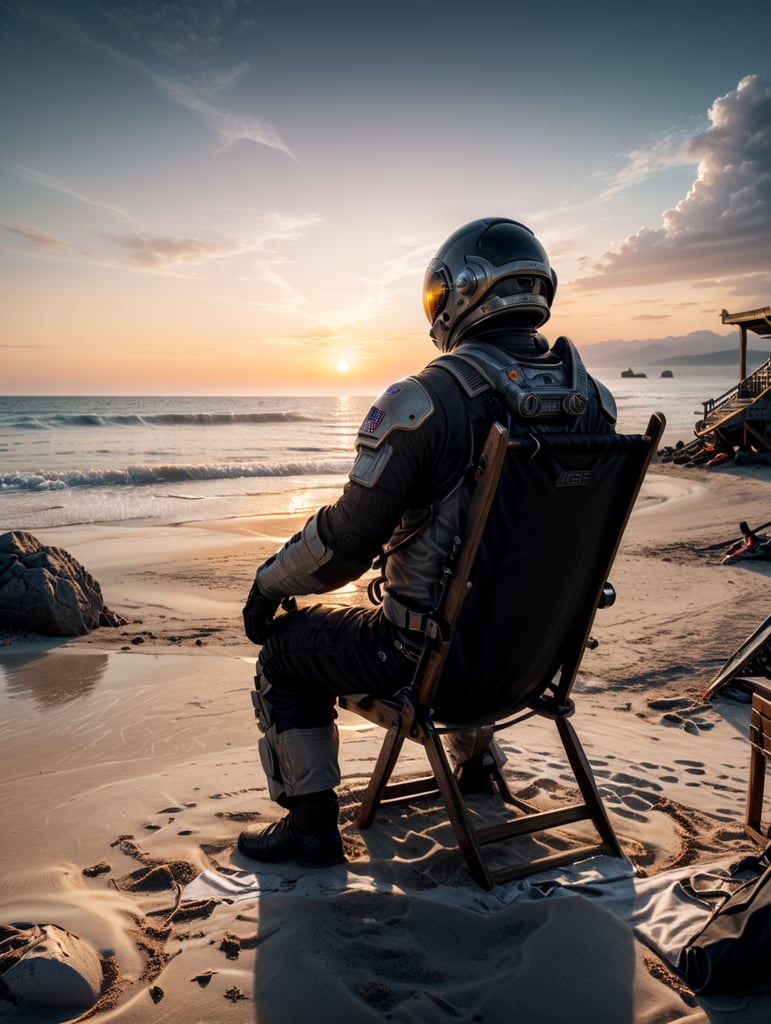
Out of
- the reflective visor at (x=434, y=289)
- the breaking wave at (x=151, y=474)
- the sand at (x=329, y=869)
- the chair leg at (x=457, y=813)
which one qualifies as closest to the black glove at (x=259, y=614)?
the chair leg at (x=457, y=813)

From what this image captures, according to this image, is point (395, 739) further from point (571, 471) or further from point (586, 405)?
point (586, 405)

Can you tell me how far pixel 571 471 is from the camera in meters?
2.53

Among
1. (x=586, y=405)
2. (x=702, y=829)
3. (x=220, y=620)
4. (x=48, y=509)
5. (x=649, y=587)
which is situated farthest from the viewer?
(x=48, y=509)

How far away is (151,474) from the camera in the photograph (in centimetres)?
2481

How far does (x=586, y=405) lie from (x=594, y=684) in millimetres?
3690

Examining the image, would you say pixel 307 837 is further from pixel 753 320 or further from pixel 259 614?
pixel 753 320

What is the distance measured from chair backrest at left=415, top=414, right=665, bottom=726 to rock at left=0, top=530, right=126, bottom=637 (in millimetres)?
4949

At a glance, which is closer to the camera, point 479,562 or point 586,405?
point 479,562

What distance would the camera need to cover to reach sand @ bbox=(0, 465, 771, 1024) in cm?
219

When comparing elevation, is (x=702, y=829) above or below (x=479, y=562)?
below

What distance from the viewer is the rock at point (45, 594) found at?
665 cm

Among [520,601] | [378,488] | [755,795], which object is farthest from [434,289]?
[755,795]

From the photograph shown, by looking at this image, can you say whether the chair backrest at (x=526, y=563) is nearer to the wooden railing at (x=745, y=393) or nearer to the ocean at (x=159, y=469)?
the ocean at (x=159, y=469)

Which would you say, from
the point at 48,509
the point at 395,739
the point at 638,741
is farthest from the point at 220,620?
the point at 48,509
